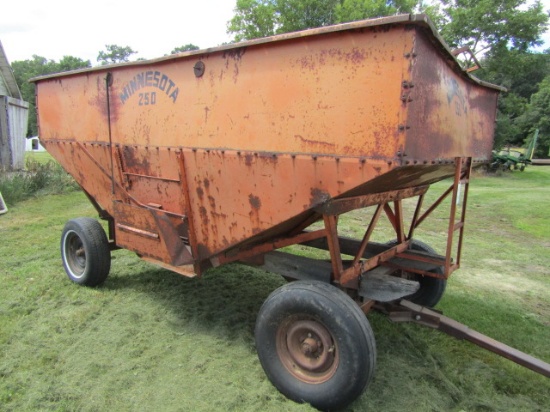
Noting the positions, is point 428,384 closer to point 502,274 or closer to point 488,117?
point 488,117

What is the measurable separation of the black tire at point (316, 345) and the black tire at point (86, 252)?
236 cm

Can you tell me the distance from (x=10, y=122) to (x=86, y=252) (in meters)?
9.95

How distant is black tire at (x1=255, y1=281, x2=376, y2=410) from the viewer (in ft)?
8.75

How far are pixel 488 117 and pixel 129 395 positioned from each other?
3715 mm

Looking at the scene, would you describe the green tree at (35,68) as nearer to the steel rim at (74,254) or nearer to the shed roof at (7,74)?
the shed roof at (7,74)

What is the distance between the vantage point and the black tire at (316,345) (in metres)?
2.67

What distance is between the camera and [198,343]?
362cm

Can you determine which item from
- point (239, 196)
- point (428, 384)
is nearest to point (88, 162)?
point (239, 196)

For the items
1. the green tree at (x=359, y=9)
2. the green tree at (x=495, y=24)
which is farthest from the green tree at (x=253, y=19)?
the green tree at (x=495, y=24)

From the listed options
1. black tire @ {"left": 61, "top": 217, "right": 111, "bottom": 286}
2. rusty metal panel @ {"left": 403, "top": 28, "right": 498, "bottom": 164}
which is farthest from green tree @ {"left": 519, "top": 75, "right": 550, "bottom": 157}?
black tire @ {"left": 61, "top": 217, "right": 111, "bottom": 286}

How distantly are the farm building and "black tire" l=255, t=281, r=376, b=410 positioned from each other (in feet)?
37.0

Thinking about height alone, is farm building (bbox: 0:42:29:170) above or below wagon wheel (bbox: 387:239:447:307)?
above

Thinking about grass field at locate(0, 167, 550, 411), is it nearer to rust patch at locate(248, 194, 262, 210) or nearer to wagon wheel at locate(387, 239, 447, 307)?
wagon wheel at locate(387, 239, 447, 307)

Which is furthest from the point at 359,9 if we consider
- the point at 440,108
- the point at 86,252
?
the point at 440,108
